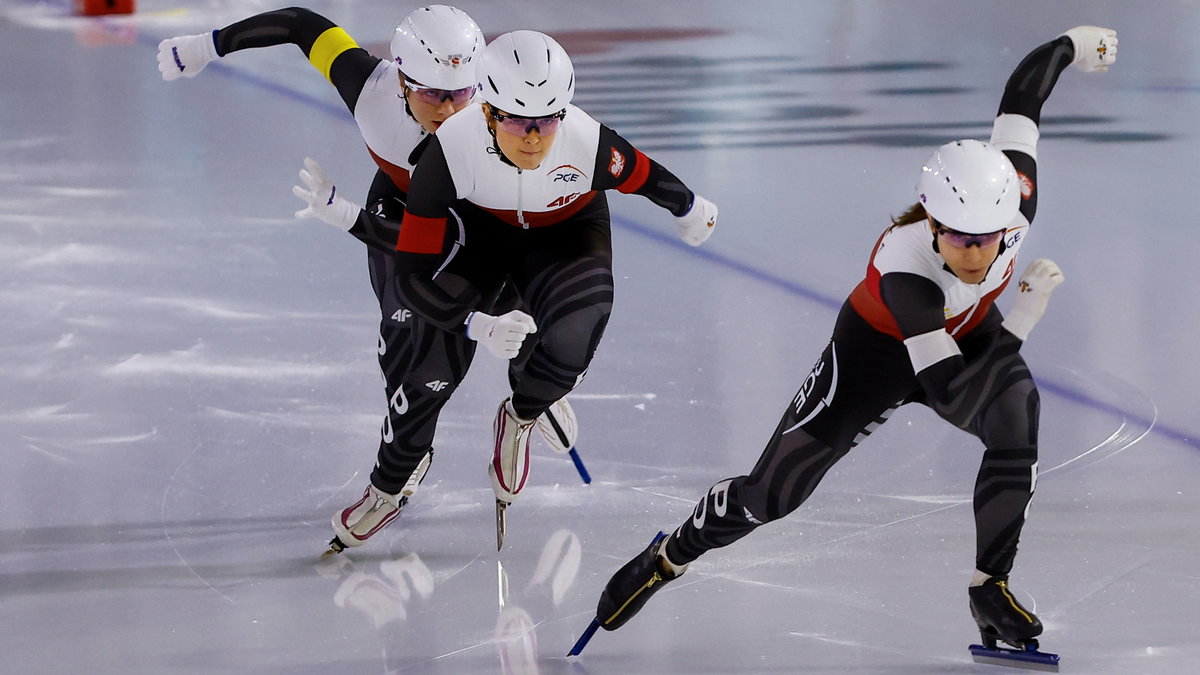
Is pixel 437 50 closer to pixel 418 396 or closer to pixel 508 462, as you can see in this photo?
pixel 418 396

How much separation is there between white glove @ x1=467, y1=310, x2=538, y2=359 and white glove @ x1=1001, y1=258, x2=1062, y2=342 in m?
1.03

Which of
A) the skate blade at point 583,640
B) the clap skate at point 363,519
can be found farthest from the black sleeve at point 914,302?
the clap skate at point 363,519

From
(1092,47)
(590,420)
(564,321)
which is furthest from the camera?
(590,420)

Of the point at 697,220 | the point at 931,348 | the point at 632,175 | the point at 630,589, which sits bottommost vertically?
the point at 630,589

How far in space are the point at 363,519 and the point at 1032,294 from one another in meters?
1.80

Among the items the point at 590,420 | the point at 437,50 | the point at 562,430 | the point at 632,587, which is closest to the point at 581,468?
the point at 562,430

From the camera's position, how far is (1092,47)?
3.40m

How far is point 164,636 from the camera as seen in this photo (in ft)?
11.0

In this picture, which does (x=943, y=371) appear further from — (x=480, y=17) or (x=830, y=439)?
(x=480, y=17)

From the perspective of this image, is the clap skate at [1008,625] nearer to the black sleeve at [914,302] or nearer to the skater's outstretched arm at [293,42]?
the black sleeve at [914,302]

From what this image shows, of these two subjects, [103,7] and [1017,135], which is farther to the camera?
[103,7]

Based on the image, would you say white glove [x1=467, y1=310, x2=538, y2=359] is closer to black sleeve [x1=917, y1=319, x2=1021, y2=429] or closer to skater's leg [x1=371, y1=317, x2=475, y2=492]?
skater's leg [x1=371, y1=317, x2=475, y2=492]

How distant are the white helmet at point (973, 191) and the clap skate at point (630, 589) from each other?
997 millimetres

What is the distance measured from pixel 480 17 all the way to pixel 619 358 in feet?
20.5
